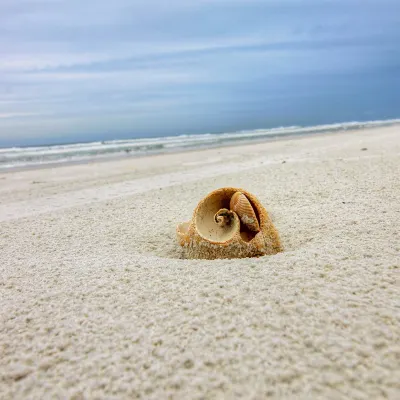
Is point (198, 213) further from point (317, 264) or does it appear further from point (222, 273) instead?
point (317, 264)

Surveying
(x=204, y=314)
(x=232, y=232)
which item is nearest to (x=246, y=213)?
(x=232, y=232)

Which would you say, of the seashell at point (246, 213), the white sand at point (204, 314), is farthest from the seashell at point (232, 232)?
the white sand at point (204, 314)

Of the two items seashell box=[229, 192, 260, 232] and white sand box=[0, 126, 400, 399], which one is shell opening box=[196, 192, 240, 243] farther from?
white sand box=[0, 126, 400, 399]

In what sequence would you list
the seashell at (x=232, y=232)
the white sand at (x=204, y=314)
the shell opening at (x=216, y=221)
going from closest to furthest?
the white sand at (x=204, y=314)
the seashell at (x=232, y=232)
the shell opening at (x=216, y=221)

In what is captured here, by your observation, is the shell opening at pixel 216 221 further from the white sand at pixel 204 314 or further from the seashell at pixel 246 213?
the white sand at pixel 204 314

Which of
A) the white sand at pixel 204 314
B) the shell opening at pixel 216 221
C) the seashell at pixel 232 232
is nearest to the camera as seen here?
the white sand at pixel 204 314

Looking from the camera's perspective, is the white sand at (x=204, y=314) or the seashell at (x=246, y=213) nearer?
the white sand at (x=204, y=314)

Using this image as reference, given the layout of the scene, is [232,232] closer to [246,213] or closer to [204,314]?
[246,213]
